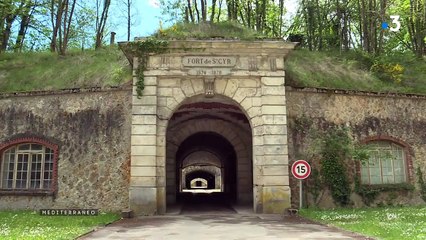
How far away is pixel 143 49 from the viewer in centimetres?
1336

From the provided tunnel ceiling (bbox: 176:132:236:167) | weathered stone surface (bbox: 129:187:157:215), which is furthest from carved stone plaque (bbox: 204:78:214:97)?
tunnel ceiling (bbox: 176:132:236:167)

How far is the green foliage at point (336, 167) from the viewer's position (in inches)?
555

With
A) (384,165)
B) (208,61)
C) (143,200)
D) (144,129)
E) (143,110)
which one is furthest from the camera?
(384,165)

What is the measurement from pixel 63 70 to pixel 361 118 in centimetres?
1172

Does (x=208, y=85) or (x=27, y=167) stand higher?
(x=208, y=85)

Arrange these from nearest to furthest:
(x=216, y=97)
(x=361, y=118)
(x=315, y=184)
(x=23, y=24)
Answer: (x=315, y=184)
(x=216, y=97)
(x=361, y=118)
(x=23, y=24)

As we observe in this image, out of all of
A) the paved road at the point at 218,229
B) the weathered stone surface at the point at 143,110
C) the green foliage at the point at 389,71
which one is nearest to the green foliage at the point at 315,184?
the paved road at the point at 218,229

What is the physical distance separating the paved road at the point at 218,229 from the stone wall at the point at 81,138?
2481mm

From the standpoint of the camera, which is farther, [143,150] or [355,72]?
[355,72]

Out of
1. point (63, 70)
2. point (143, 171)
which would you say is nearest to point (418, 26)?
point (143, 171)

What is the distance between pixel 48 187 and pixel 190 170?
23985mm

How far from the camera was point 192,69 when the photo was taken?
13.4 metres

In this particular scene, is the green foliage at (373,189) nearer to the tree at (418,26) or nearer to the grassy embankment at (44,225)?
the grassy embankment at (44,225)

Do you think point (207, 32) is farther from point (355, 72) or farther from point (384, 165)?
point (384, 165)
